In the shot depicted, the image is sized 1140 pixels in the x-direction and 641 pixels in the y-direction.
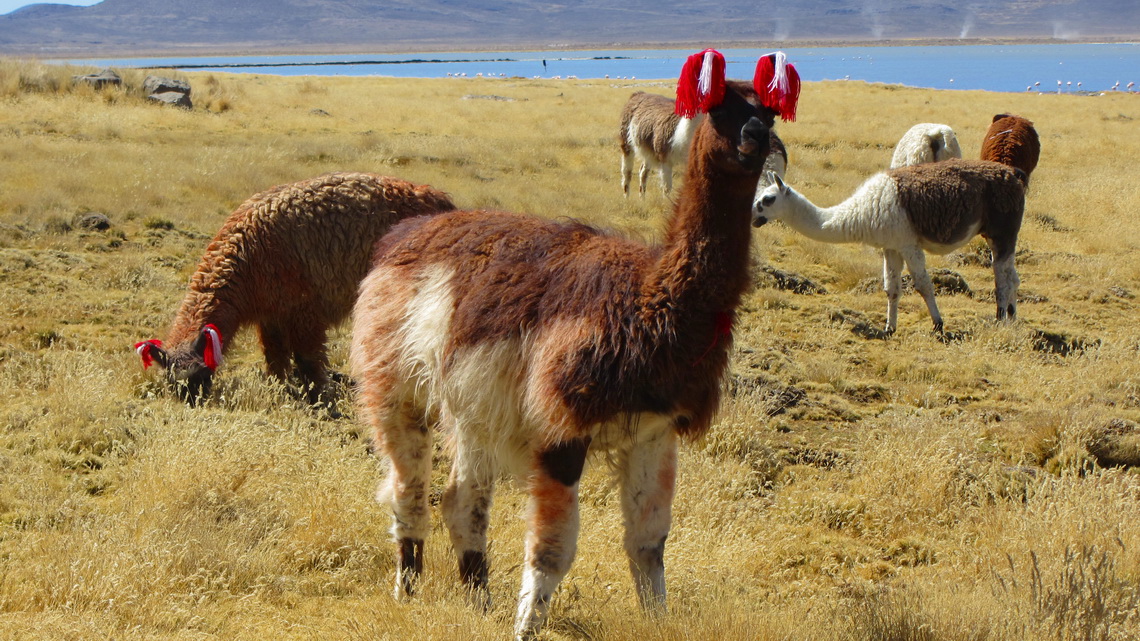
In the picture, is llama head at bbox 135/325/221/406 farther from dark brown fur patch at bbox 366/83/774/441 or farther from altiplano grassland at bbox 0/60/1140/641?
dark brown fur patch at bbox 366/83/774/441

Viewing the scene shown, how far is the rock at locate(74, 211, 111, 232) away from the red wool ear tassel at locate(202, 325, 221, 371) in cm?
562

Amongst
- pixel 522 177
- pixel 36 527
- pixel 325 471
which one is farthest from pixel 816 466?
pixel 522 177

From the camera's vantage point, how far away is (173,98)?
23.5 meters

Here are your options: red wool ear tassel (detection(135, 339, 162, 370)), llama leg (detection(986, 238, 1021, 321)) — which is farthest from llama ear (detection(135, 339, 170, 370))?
llama leg (detection(986, 238, 1021, 321))

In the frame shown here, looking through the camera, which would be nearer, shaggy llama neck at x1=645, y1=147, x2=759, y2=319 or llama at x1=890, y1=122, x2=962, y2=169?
shaggy llama neck at x1=645, y1=147, x2=759, y2=319

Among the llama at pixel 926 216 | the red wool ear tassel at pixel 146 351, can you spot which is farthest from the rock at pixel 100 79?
the red wool ear tassel at pixel 146 351

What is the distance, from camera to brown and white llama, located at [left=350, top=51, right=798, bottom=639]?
3213 millimetres

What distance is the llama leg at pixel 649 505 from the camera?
11.4ft

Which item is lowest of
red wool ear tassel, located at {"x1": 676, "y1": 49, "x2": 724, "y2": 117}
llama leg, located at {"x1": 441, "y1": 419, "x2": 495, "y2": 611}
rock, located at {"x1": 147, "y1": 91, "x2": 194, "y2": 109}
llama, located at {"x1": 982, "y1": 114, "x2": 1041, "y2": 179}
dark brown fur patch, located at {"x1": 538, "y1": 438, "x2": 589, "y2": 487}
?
llama leg, located at {"x1": 441, "y1": 419, "x2": 495, "y2": 611}

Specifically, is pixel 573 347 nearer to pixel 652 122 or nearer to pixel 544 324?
pixel 544 324

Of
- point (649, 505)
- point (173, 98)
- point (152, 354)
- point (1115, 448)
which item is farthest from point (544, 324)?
point (173, 98)

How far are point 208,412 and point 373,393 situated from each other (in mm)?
2415

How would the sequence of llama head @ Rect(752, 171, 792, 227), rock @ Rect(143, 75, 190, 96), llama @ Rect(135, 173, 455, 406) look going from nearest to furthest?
1. llama @ Rect(135, 173, 455, 406)
2. llama head @ Rect(752, 171, 792, 227)
3. rock @ Rect(143, 75, 190, 96)

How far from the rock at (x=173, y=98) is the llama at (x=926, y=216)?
18.0 m
